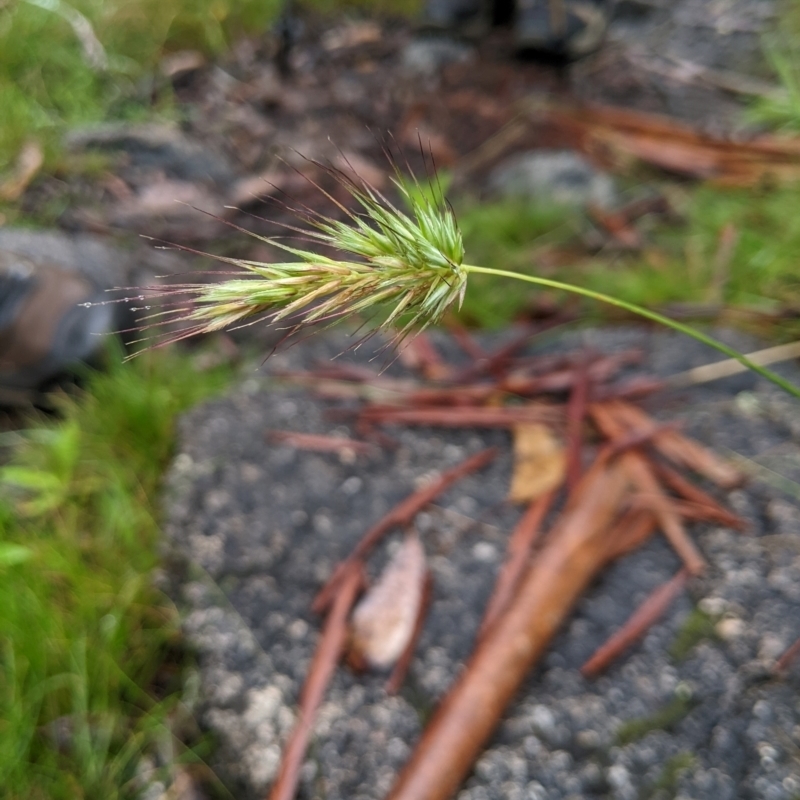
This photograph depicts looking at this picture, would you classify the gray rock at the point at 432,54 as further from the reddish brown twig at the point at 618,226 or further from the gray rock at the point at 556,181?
the reddish brown twig at the point at 618,226

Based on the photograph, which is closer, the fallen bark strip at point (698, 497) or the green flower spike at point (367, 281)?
the green flower spike at point (367, 281)

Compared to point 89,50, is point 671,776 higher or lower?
lower

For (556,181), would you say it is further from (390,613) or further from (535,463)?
(390,613)

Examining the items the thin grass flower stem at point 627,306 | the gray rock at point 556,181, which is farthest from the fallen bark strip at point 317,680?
the gray rock at point 556,181

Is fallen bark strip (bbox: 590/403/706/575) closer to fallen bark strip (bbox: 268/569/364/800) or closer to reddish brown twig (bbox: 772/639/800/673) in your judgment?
reddish brown twig (bbox: 772/639/800/673)

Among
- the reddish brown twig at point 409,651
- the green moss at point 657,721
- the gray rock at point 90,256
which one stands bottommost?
the green moss at point 657,721

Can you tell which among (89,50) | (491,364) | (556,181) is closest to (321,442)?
(491,364)
